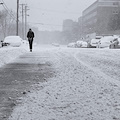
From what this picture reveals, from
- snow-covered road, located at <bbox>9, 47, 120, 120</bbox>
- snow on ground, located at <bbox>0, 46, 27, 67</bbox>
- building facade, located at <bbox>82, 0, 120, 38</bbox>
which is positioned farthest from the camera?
building facade, located at <bbox>82, 0, 120, 38</bbox>

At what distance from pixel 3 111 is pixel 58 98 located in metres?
1.09

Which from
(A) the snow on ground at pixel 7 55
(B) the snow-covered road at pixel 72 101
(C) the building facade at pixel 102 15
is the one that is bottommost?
(A) the snow on ground at pixel 7 55

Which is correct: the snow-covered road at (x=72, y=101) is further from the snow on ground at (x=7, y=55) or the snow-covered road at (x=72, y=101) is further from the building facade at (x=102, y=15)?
the building facade at (x=102, y=15)

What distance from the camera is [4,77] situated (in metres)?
7.52

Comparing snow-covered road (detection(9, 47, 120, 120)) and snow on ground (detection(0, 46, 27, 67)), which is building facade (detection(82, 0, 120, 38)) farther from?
snow-covered road (detection(9, 47, 120, 120))

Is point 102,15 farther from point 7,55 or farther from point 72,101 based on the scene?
point 72,101

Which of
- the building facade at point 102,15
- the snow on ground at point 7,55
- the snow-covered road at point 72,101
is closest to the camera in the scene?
the snow-covered road at point 72,101

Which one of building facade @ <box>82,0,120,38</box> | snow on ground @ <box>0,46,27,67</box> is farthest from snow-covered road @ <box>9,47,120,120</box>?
building facade @ <box>82,0,120,38</box>

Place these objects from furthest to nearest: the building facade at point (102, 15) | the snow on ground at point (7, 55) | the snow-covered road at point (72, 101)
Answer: the building facade at point (102, 15) → the snow on ground at point (7, 55) → the snow-covered road at point (72, 101)

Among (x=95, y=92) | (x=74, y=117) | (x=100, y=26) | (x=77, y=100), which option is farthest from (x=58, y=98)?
(x=100, y=26)

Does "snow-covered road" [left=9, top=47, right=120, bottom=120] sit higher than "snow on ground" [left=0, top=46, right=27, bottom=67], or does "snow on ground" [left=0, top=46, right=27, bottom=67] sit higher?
"snow-covered road" [left=9, top=47, right=120, bottom=120]

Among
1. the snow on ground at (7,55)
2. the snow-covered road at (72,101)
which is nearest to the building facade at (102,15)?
the snow on ground at (7,55)

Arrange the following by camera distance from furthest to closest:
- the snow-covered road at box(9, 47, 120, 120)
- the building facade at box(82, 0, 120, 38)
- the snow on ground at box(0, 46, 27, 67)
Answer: the building facade at box(82, 0, 120, 38) < the snow on ground at box(0, 46, 27, 67) < the snow-covered road at box(9, 47, 120, 120)

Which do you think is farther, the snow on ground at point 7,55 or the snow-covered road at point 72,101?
the snow on ground at point 7,55
